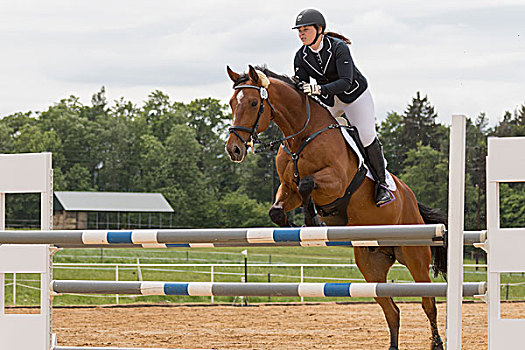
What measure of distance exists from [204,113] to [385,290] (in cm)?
6045

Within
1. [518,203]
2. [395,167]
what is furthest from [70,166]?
[518,203]

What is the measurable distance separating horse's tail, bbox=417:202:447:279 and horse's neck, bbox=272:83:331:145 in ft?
4.73

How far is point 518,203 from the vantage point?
38.8 meters

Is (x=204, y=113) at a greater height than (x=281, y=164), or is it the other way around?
(x=204, y=113)

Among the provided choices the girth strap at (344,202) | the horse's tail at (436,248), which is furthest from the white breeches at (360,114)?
the horse's tail at (436,248)

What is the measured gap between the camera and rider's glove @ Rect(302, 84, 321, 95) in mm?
4641

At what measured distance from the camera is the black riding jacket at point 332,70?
465cm

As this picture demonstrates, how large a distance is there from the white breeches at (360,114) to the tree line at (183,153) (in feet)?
132

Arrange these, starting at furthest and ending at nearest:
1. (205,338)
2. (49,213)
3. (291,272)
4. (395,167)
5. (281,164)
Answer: (395,167) < (291,272) < (205,338) < (281,164) < (49,213)

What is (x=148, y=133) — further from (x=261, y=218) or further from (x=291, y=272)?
(x=291, y=272)

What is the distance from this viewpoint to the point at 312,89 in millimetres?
4656

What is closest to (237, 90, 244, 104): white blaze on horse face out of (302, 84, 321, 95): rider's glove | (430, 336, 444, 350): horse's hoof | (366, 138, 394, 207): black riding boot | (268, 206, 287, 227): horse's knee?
(302, 84, 321, 95): rider's glove

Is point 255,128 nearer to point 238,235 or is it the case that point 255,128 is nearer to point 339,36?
point 339,36

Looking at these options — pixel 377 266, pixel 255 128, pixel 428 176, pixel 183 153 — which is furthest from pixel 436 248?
pixel 183 153
